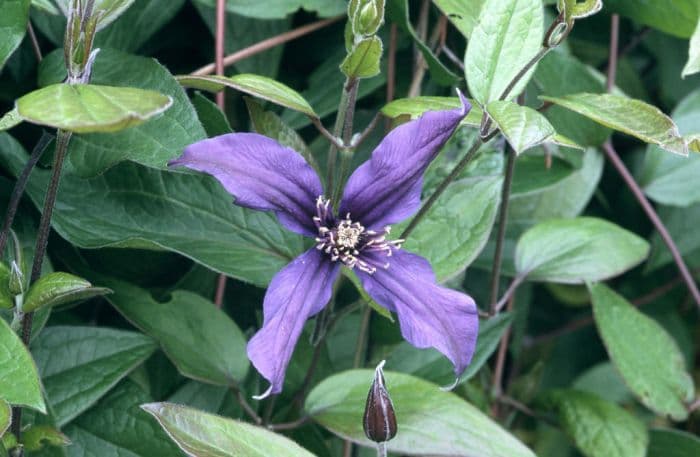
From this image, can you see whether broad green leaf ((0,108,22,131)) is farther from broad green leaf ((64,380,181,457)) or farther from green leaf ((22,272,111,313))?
broad green leaf ((64,380,181,457))

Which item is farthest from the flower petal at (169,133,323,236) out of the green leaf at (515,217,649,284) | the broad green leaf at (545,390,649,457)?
the broad green leaf at (545,390,649,457)

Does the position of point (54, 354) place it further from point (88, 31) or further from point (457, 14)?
point (457, 14)

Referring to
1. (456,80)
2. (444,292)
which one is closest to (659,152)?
(456,80)

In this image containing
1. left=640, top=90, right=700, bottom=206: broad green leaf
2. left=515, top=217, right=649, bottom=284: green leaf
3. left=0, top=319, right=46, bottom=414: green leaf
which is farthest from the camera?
left=640, top=90, right=700, bottom=206: broad green leaf

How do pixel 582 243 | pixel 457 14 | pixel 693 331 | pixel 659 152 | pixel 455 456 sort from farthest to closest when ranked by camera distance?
pixel 693 331 → pixel 659 152 → pixel 582 243 → pixel 457 14 → pixel 455 456

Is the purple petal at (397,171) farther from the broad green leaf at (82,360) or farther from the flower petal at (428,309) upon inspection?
the broad green leaf at (82,360)
